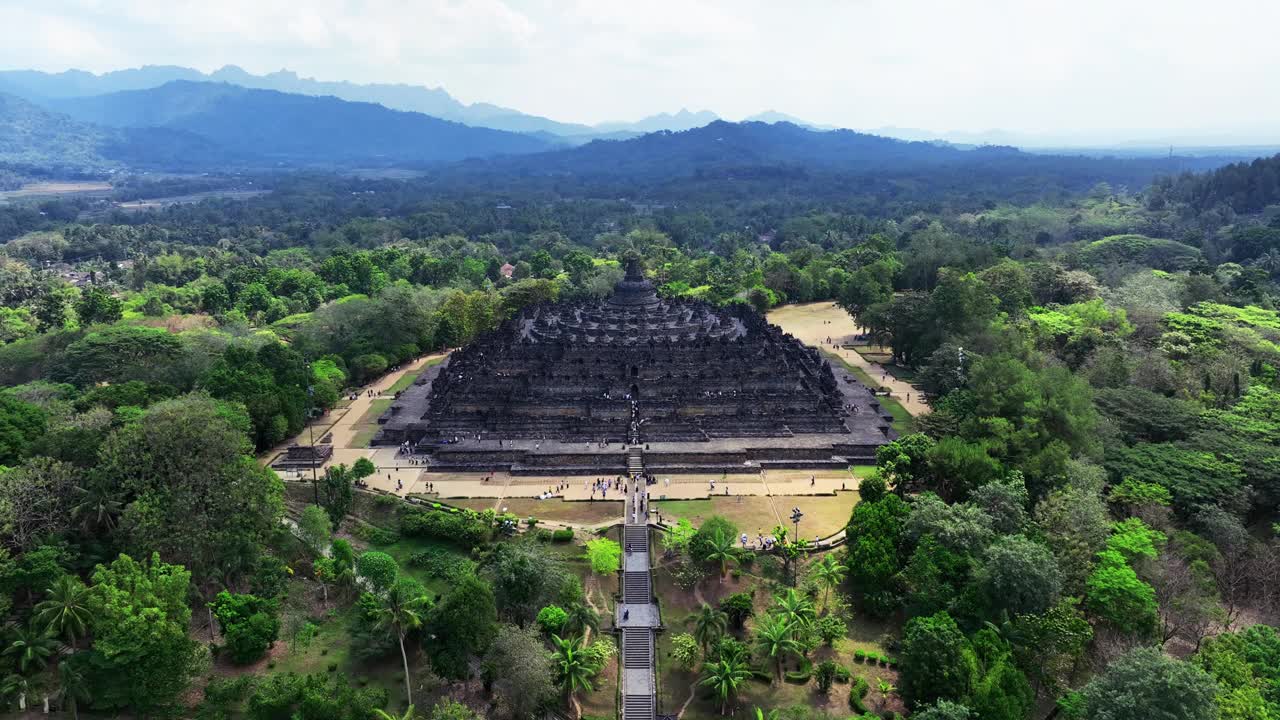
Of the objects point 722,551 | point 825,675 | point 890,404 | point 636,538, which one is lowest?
point 636,538

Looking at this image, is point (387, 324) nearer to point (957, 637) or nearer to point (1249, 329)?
point (957, 637)

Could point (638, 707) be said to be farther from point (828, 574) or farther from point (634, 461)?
point (634, 461)

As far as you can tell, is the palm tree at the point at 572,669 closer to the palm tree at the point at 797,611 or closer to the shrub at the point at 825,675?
the palm tree at the point at 797,611

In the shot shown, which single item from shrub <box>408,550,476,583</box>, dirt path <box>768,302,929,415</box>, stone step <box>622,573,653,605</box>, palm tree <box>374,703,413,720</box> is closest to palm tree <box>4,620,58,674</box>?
palm tree <box>374,703,413,720</box>

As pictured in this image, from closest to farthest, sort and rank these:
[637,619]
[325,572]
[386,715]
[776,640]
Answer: [386,715], [776,640], [637,619], [325,572]

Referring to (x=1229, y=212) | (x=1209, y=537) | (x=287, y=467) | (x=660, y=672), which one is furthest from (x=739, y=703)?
(x=1229, y=212)

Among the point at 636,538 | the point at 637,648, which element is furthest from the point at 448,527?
the point at 637,648

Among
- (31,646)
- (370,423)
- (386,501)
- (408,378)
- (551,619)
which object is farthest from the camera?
(408,378)

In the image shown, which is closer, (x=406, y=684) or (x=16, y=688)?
(x=16, y=688)
